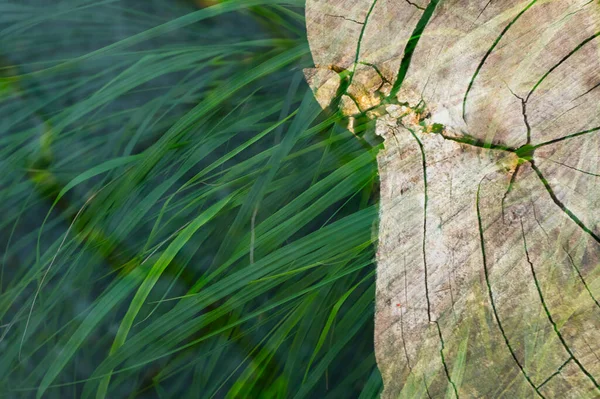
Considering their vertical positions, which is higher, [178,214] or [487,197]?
[178,214]

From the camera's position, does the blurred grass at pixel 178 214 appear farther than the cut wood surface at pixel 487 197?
Yes

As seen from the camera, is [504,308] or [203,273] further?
[203,273]

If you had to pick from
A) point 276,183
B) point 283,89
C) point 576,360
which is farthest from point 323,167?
point 576,360

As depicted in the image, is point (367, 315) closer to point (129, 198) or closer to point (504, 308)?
point (504, 308)

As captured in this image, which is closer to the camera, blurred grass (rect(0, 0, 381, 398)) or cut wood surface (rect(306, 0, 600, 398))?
cut wood surface (rect(306, 0, 600, 398))
